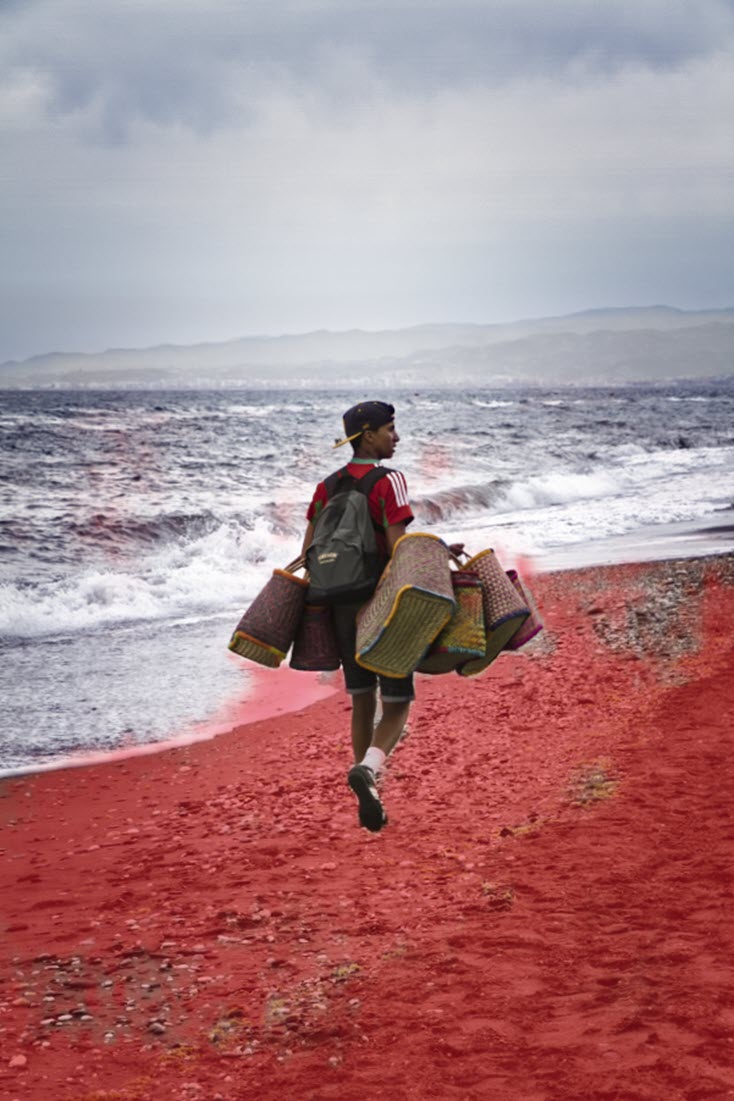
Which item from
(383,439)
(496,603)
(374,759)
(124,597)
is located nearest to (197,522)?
(124,597)

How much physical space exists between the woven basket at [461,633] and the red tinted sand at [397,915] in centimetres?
135

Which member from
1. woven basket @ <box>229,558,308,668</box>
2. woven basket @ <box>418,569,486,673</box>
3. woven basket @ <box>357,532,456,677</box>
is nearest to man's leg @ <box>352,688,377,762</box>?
woven basket @ <box>229,558,308,668</box>

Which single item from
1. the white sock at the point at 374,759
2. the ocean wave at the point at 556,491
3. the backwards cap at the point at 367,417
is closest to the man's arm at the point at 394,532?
the backwards cap at the point at 367,417

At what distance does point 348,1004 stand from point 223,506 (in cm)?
2764

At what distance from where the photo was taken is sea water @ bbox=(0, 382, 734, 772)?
12031mm

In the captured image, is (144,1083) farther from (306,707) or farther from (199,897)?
(306,707)

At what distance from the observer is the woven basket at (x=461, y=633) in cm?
485

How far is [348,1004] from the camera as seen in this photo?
4934mm

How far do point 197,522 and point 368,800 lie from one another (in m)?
25.0

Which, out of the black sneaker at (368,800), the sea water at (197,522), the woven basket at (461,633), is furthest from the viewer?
the sea water at (197,522)

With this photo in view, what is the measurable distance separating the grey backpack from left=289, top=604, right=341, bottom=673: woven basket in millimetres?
213

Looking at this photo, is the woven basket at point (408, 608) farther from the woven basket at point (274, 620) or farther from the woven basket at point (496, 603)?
the woven basket at point (274, 620)

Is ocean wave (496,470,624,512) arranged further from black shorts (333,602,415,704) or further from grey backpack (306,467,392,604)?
grey backpack (306,467,392,604)

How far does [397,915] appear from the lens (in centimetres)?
580
